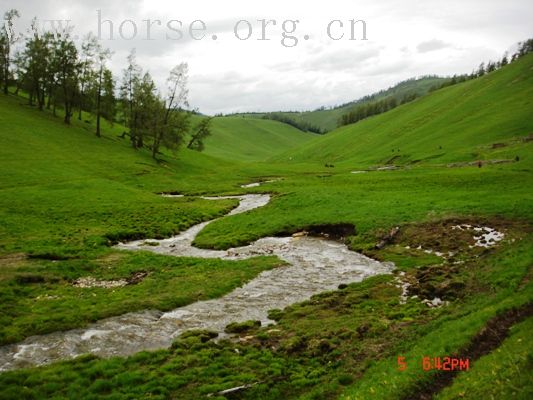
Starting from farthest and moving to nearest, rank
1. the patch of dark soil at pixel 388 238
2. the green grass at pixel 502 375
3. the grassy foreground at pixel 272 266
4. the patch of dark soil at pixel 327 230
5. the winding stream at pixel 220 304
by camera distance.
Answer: the patch of dark soil at pixel 327 230 → the patch of dark soil at pixel 388 238 → the winding stream at pixel 220 304 → the grassy foreground at pixel 272 266 → the green grass at pixel 502 375

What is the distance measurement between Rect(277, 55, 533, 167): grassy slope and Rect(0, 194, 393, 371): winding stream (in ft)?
204

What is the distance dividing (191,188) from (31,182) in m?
25.9

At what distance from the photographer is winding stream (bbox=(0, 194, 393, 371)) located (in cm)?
1983

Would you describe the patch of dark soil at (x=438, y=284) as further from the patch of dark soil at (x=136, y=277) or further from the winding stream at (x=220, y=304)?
the patch of dark soil at (x=136, y=277)

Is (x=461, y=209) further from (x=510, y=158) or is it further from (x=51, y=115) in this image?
(x=51, y=115)

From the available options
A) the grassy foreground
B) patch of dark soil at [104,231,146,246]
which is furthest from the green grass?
patch of dark soil at [104,231,146,246]

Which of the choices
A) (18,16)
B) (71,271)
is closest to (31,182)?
(71,271)

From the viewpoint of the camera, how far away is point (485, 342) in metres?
15.8

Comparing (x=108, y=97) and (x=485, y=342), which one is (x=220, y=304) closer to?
(x=485, y=342)

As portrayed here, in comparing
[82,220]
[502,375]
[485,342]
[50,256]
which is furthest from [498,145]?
[502,375]

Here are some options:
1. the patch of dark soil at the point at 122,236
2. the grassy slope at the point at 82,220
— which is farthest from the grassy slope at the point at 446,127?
the patch of dark soil at the point at 122,236

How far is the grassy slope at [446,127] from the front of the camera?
3772 inches

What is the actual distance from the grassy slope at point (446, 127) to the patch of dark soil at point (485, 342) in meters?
74.6

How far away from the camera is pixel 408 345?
17969 mm
